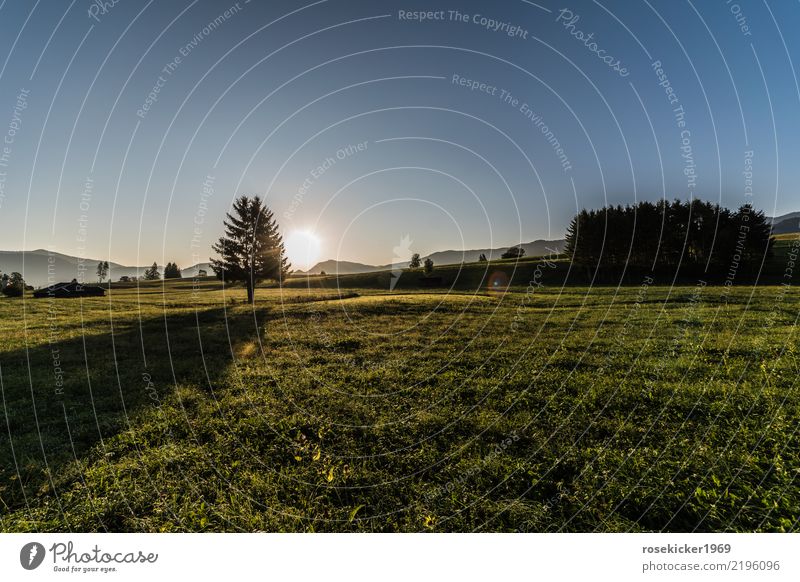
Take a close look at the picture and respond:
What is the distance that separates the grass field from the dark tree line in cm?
5232

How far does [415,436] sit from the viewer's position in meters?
7.85

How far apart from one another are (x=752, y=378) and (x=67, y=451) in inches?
675

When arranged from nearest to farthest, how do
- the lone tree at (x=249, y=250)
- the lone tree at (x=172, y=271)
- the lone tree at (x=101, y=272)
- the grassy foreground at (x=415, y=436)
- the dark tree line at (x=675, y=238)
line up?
the grassy foreground at (x=415, y=436) → the lone tree at (x=249, y=250) → the dark tree line at (x=675, y=238) → the lone tree at (x=101, y=272) → the lone tree at (x=172, y=271)

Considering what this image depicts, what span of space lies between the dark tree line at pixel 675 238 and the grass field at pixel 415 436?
52.3 m

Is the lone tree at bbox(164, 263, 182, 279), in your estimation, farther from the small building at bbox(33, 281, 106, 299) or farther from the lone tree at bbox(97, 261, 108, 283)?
the small building at bbox(33, 281, 106, 299)

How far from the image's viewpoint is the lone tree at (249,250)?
41438mm

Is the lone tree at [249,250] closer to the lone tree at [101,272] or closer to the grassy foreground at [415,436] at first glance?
the grassy foreground at [415,436]

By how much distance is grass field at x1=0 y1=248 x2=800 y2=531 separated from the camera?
18.2 feet

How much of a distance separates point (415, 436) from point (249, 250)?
39.2 m

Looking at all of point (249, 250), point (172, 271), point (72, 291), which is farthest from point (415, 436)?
point (172, 271)

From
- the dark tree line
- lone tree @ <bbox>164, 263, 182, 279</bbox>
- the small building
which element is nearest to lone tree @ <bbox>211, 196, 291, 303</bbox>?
the small building

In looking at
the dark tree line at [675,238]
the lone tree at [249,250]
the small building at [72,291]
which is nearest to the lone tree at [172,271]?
the small building at [72,291]

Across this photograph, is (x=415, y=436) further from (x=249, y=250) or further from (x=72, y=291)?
Result: (x=72, y=291)
